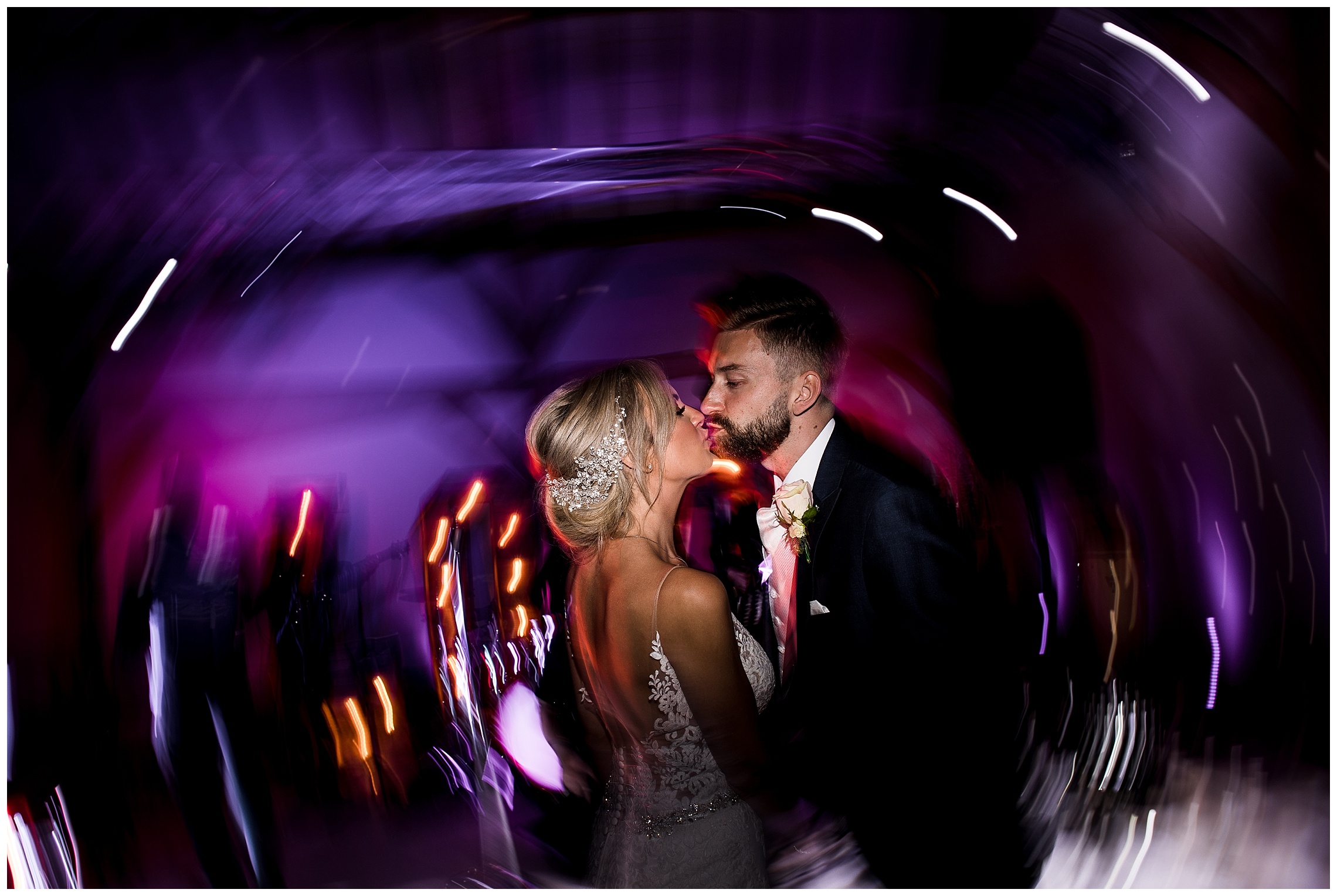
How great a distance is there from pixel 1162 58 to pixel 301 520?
289 cm

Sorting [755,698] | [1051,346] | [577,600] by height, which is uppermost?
[1051,346]

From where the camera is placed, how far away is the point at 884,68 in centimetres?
189

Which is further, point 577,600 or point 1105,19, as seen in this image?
point 577,600

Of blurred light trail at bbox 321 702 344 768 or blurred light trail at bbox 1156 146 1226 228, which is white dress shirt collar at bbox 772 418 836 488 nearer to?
blurred light trail at bbox 1156 146 1226 228

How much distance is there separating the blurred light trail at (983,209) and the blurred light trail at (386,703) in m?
2.32

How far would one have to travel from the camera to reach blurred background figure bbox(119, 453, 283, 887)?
2.06 meters

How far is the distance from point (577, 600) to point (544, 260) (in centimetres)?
107

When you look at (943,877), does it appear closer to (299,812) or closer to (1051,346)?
(1051,346)

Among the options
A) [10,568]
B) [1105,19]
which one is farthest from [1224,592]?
[10,568]

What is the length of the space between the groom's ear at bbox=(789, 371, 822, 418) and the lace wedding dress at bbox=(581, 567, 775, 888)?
0.64 m

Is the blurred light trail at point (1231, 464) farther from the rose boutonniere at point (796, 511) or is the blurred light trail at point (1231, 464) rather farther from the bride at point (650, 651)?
the bride at point (650, 651)

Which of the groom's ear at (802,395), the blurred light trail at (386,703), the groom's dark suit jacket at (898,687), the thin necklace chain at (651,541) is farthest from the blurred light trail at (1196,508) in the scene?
the blurred light trail at (386,703)

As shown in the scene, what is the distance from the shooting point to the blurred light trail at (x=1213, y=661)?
2.03 meters

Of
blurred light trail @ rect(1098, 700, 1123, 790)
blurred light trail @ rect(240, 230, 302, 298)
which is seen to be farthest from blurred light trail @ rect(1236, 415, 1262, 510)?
blurred light trail @ rect(240, 230, 302, 298)
